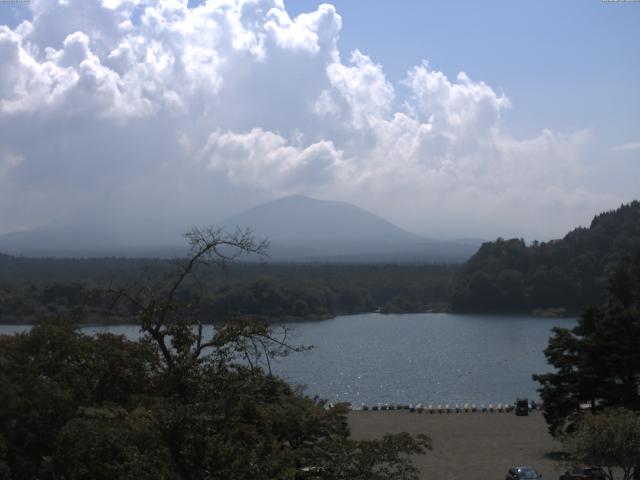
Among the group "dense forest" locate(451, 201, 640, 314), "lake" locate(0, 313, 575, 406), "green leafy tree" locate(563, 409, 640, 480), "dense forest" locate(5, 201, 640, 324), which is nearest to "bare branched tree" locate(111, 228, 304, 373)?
"green leafy tree" locate(563, 409, 640, 480)

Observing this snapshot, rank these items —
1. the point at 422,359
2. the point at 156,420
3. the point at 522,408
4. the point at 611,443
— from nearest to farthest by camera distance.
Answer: the point at 156,420 → the point at 611,443 → the point at 522,408 → the point at 422,359

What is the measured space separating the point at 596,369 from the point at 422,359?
2297 cm

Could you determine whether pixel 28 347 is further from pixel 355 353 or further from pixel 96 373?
pixel 355 353

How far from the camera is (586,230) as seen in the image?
65.4 m

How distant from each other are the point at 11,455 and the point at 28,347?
1621 millimetres

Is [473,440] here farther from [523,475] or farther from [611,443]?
[611,443]

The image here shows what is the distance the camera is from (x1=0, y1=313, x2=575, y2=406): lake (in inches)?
1112

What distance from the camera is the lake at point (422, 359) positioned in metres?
28.2

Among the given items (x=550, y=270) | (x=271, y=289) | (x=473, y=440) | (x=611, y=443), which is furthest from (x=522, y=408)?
(x=550, y=270)

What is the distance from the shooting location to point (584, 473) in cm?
1234

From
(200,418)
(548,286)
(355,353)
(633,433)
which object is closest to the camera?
(200,418)

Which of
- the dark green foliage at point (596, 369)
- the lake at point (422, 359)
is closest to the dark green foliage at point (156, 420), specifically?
the lake at point (422, 359)

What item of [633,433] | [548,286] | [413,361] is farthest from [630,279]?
[548,286]

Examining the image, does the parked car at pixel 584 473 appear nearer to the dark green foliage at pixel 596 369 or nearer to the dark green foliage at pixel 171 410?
the dark green foliage at pixel 596 369
